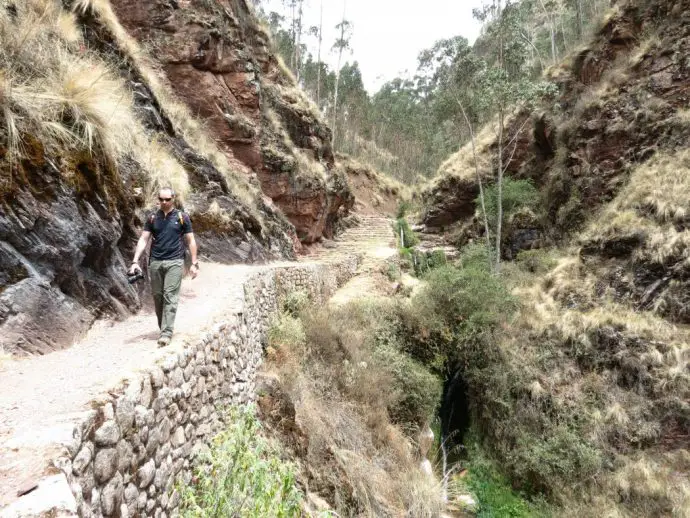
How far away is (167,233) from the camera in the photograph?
15.7 feet

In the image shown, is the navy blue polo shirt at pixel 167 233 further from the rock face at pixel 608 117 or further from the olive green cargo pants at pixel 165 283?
the rock face at pixel 608 117

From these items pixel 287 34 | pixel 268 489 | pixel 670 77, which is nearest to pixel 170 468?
pixel 268 489

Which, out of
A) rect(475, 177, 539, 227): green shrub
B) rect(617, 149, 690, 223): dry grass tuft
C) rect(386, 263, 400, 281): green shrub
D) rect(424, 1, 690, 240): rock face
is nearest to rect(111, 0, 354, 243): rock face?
rect(386, 263, 400, 281): green shrub

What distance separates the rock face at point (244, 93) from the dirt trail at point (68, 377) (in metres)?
10.6

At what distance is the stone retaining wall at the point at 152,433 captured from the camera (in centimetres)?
226

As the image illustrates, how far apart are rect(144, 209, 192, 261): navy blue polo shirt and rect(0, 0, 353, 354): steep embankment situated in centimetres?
103

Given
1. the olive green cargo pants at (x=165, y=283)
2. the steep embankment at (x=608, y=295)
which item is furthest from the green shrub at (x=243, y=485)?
the steep embankment at (x=608, y=295)

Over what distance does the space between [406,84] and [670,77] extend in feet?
158

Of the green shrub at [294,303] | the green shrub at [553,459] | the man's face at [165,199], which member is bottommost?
the green shrub at [553,459]

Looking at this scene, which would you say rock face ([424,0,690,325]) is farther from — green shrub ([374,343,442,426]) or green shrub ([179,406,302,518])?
green shrub ([179,406,302,518])

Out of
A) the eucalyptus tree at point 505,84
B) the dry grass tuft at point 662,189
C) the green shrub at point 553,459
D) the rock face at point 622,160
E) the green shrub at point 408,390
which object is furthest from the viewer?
the eucalyptus tree at point 505,84

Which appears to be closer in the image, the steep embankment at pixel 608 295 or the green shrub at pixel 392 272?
the steep embankment at pixel 608 295

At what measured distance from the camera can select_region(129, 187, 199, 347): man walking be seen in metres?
4.44

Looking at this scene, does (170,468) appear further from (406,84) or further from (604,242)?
(406,84)
